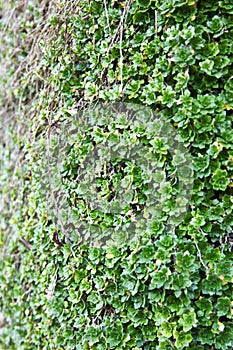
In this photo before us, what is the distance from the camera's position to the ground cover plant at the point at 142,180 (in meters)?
1.35

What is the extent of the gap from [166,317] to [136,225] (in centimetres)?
32

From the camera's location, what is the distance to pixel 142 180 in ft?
4.72

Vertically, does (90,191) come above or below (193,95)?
below

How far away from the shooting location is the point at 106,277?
1.49 metres

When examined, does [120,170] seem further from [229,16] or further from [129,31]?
[229,16]

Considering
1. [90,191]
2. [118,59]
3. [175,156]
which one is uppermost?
[118,59]

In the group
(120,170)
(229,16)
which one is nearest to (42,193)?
(120,170)

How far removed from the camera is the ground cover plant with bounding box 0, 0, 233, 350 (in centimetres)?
135

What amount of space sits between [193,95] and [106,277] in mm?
709

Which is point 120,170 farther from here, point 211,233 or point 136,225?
point 211,233

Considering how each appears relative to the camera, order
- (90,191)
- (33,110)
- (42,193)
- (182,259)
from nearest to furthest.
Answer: (182,259) < (90,191) < (42,193) < (33,110)

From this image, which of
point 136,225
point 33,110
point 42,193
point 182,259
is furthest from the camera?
point 33,110

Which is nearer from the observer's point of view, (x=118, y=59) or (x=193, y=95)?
(x=193, y=95)

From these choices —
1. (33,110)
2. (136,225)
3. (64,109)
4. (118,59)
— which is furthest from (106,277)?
(33,110)
